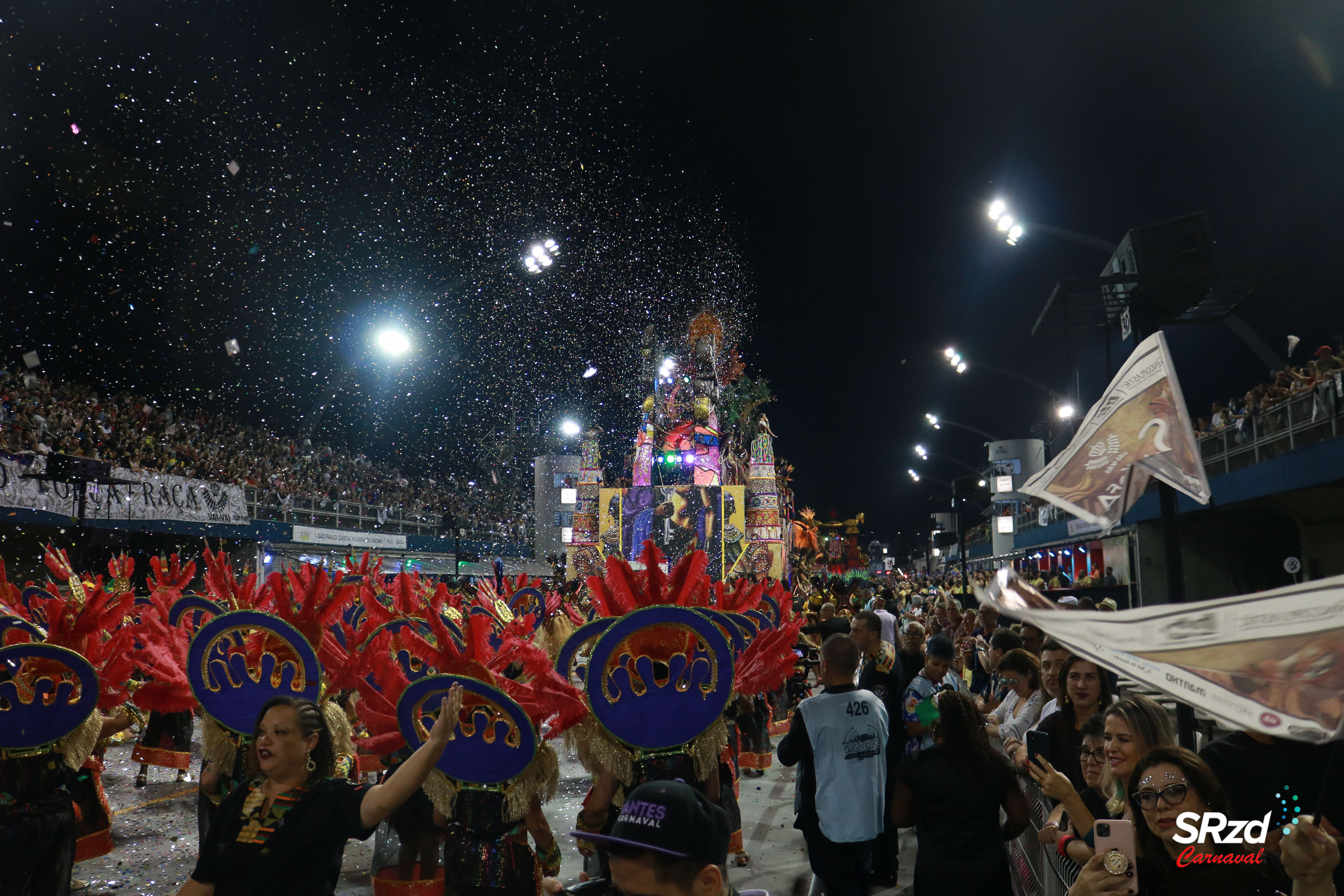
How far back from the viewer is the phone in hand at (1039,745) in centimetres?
391

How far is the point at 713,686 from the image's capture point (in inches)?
166

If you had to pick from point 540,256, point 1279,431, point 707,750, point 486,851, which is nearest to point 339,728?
point 486,851

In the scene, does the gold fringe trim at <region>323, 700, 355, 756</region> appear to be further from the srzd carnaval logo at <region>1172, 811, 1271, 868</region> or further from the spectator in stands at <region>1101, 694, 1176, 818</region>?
the srzd carnaval logo at <region>1172, 811, 1271, 868</region>

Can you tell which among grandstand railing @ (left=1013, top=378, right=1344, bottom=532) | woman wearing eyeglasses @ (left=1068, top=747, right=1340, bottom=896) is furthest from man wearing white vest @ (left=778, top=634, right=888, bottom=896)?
grandstand railing @ (left=1013, top=378, right=1344, bottom=532)

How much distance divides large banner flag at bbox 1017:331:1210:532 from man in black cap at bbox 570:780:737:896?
2656 millimetres

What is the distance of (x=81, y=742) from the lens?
4.94m

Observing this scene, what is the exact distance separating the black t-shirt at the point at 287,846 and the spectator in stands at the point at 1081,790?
2.42 m

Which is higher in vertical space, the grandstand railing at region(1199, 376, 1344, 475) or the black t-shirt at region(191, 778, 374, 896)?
the grandstand railing at region(1199, 376, 1344, 475)

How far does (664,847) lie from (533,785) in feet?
8.32

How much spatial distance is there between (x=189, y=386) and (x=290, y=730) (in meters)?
30.0

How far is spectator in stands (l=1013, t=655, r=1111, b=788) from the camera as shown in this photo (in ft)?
13.1

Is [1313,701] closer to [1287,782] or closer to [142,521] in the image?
[1287,782]

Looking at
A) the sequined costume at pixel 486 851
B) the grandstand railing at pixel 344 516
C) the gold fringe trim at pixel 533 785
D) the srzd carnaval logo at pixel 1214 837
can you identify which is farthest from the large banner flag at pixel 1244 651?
the grandstand railing at pixel 344 516

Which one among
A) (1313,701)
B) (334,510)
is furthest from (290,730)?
(334,510)
